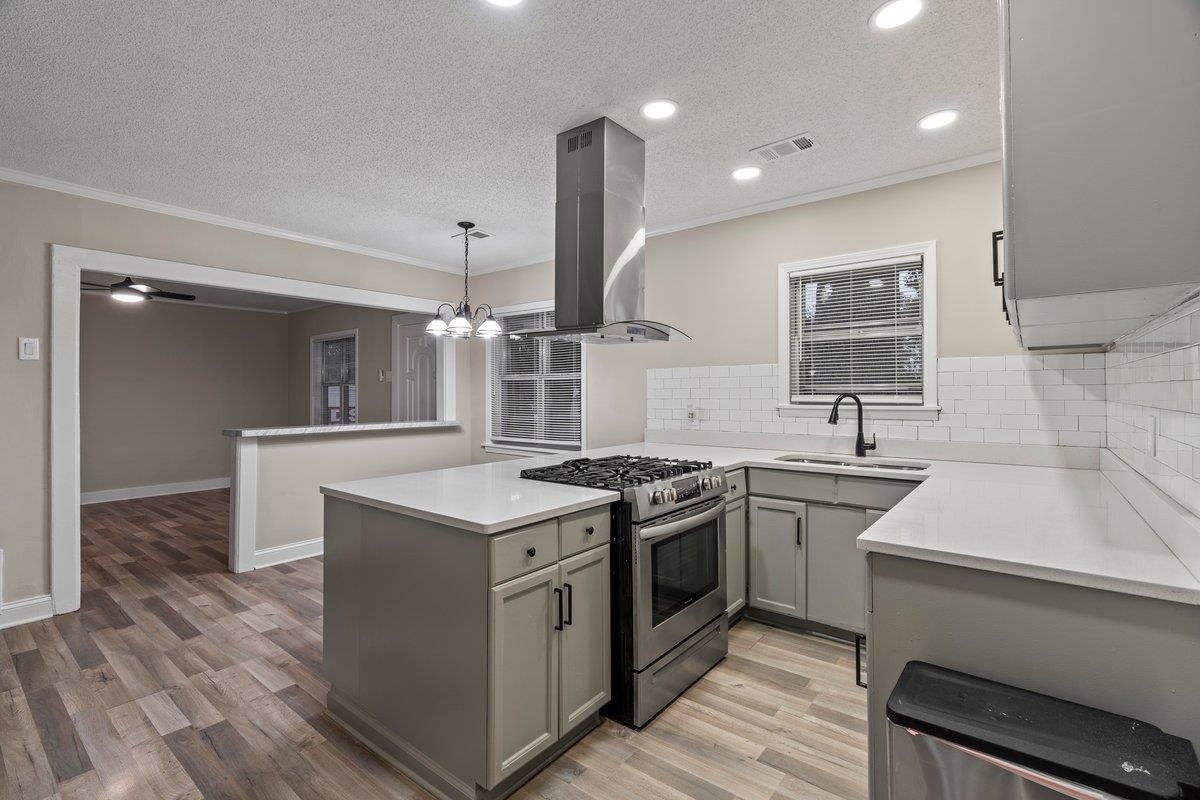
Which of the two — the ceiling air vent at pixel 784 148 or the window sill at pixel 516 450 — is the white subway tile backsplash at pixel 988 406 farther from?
the window sill at pixel 516 450

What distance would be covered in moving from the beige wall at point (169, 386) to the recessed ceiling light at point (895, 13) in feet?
27.1

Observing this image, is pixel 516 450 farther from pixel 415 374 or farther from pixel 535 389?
pixel 415 374

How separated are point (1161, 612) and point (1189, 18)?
107cm

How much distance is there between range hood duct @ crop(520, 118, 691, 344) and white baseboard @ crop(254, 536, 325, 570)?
3.01m

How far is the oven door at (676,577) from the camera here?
218 centimetres

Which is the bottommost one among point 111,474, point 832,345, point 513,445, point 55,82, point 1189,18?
point 111,474

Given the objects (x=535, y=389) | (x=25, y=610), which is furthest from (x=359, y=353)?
(x=25, y=610)

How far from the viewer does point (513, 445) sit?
5543 millimetres

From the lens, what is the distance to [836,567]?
9.41ft

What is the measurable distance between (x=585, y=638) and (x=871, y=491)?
162cm

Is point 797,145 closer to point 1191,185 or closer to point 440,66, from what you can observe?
point 440,66

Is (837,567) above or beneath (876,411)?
beneath

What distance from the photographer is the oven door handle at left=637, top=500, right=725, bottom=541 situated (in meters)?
2.19

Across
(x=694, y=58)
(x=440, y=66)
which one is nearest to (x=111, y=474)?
(x=440, y=66)
